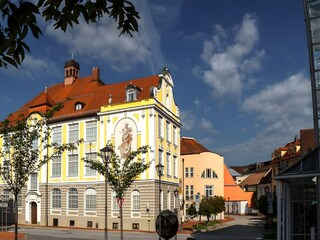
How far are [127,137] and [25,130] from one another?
22.2 meters

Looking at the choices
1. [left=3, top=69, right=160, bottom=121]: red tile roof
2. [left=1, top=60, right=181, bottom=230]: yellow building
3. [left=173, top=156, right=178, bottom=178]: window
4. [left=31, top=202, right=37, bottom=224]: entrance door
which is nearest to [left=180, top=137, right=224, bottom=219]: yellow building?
[left=173, top=156, right=178, bottom=178]: window

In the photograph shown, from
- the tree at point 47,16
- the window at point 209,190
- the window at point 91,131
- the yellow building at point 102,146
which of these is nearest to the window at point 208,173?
the window at point 209,190

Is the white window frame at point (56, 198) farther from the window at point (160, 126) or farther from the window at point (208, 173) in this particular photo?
the window at point (208, 173)

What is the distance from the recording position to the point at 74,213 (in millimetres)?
45844

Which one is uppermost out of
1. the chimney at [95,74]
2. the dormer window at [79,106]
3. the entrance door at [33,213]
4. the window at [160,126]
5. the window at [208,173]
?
the chimney at [95,74]

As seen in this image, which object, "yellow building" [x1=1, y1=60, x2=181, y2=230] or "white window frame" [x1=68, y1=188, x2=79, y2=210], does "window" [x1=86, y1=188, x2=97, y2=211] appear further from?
"white window frame" [x1=68, y1=188, x2=79, y2=210]

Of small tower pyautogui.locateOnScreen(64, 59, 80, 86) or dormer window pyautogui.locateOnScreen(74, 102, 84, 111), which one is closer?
dormer window pyautogui.locateOnScreen(74, 102, 84, 111)

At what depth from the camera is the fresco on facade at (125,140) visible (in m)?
43.2

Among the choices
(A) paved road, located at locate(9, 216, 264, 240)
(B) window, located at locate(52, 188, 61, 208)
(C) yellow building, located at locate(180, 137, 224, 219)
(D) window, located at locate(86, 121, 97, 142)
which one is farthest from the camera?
(C) yellow building, located at locate(180, 137, 224, 219)

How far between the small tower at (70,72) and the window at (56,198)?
589 inches

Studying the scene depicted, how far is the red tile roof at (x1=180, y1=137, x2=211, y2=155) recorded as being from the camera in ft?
207

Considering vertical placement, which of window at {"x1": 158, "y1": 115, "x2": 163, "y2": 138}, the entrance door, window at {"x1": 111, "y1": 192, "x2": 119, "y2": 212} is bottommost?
the entrance door

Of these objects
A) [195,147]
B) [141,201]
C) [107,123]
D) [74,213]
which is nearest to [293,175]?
[141,201]

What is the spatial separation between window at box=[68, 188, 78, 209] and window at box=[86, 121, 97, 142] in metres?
5.50
